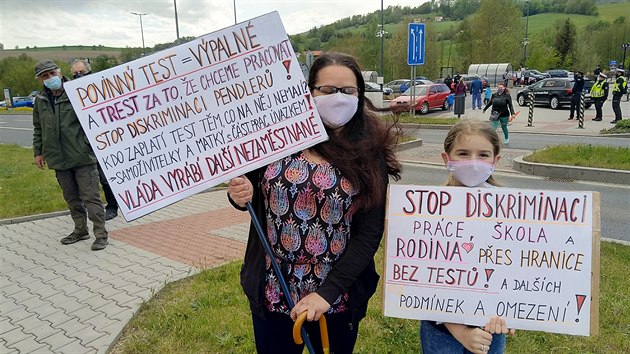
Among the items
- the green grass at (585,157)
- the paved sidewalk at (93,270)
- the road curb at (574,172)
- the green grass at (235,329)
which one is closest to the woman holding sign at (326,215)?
the green grass at (235,329)

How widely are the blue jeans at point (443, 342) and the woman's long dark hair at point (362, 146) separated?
0.67 m

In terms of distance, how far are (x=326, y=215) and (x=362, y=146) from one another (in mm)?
315

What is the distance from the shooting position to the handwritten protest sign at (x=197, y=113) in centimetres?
179

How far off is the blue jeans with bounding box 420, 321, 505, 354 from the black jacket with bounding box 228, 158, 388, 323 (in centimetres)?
33

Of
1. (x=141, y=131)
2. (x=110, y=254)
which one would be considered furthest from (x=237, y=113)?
(x=110, y=254)

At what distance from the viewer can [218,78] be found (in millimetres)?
1896

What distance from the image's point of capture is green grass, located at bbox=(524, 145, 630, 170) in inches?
351

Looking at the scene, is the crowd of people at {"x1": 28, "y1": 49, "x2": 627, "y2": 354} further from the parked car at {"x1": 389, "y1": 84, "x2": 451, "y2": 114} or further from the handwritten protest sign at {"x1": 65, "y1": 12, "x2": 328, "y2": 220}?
the parked car at {"x1": 389, "y1": 84, "x2": 451, "y2": 114}

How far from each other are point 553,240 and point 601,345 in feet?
5.89

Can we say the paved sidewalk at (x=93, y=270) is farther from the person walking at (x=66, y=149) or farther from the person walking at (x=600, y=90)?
the person walking at (x=600, y=90)

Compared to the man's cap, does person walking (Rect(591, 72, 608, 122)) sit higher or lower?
lower

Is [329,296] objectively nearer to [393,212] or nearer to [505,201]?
[393,212]

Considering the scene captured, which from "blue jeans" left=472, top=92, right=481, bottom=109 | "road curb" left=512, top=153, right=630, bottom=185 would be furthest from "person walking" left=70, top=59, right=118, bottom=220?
"blue jeans" left=472, top=92, right=481, bottom=109

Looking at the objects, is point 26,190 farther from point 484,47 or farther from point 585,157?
point 484,47
